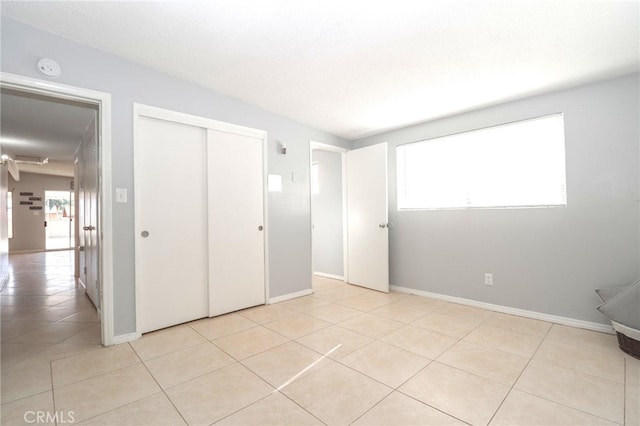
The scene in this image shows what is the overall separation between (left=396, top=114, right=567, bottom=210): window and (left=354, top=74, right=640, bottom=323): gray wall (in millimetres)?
104

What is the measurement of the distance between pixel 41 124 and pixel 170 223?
267cm

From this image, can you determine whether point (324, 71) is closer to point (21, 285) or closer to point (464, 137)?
point (464, 137)

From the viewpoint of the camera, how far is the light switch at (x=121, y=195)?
2410mm

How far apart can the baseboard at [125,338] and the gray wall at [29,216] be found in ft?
30.5

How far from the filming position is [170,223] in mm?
2760

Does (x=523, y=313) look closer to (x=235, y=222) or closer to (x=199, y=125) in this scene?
(x=235, y=222)

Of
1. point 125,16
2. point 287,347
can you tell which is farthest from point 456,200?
point 125,16

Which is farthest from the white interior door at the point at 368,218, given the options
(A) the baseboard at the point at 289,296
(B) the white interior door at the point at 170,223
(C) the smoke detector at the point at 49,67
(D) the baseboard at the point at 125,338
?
(C) the smoke detector at the point at 49,67

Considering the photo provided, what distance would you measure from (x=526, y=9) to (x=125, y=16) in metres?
2.66

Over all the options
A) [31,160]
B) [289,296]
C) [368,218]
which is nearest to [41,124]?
[31,160]

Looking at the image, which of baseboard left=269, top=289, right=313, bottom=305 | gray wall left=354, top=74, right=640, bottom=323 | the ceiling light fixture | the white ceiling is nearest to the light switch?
the white ceiling

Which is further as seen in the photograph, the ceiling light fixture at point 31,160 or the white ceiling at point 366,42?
the ceiling light fixture at point 31,160

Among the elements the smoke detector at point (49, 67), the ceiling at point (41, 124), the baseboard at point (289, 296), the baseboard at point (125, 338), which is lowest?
the baseboard at point (289, 296)
